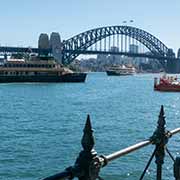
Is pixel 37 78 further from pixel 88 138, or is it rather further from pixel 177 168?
pixel 88 138

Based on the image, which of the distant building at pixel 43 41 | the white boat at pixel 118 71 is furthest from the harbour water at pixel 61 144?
the white boat at pixel 118 71

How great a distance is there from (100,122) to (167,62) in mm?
152486

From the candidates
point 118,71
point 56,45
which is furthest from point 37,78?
point 118,71

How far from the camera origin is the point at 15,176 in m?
16.3

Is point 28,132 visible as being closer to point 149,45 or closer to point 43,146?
point 43,146

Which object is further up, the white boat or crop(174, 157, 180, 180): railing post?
crop(174, 157, 180, 180): railing post

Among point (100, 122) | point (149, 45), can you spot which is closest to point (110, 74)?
point (149, 45)

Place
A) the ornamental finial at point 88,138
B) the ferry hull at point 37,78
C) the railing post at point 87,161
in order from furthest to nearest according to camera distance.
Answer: the ferry hull at point 37,78 → the ornamental finial at point 88,138 → the railing post at point 87,161

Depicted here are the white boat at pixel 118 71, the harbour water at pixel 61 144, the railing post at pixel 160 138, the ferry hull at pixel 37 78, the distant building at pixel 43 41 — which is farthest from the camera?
the white boat at pixel 118 71

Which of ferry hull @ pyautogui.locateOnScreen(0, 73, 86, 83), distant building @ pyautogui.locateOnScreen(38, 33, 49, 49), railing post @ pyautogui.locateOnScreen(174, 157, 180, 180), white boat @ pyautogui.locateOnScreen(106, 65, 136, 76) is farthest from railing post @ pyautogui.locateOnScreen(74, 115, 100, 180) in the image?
white boat @ pyautogui.locateOnScreen(106, 65, 136, 76)

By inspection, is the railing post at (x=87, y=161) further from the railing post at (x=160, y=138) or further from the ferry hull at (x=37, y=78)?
the ferry hull at (x=37, y=78)

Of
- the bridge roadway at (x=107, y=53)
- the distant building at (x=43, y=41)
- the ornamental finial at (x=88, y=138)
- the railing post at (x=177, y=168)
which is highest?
the distant building at (x=43, y=41)

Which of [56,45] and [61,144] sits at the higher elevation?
[56,45]

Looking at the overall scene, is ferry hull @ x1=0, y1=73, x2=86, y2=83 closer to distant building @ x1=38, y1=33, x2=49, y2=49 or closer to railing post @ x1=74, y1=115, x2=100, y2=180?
distant building @ x1=38, y1=33, x2=49, y2=49
